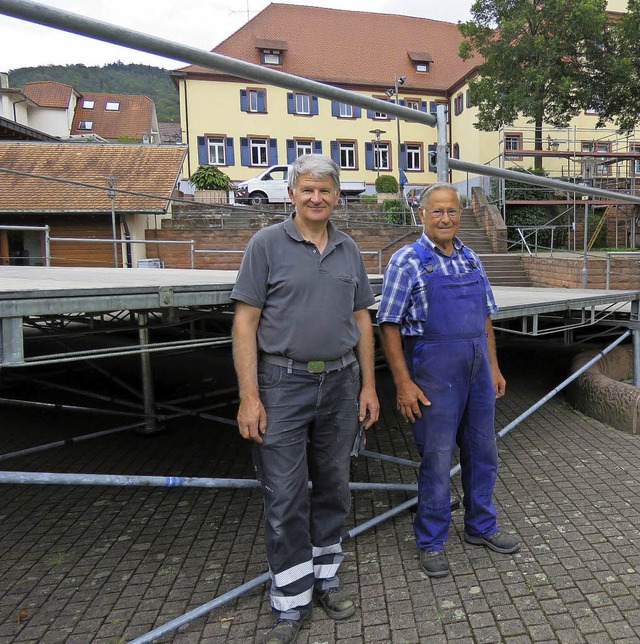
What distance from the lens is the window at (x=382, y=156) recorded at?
37.1m

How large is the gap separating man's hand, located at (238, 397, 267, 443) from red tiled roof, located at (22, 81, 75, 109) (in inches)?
2374

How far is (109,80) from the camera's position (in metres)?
96.1

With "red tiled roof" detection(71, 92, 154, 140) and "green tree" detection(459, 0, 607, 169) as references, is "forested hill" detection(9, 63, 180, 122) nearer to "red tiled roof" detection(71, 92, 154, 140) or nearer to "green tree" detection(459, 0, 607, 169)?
"red tiled roof" detection(71, 92, 154, 140)

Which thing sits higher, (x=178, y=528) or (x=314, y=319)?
(x=314, y=319)

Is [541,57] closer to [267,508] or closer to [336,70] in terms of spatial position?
[336,70]

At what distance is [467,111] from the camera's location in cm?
3566

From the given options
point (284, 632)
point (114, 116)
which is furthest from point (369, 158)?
point (114, 116)

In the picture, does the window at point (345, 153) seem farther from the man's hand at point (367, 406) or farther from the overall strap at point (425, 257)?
the man's hand at point (367, 406)

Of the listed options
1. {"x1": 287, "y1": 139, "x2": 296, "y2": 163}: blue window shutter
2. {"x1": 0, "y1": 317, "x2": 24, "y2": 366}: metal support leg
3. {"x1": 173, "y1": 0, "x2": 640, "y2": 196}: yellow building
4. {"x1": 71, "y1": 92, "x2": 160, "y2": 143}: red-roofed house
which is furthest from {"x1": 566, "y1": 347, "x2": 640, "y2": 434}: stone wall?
{"x1": 71, "y1": 92, "x2": 160, "y2": 143}: red-roofed house

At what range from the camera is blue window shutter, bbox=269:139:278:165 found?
3616cm

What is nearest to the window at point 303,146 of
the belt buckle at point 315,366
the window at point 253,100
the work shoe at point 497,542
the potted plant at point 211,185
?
the window at point 253,100

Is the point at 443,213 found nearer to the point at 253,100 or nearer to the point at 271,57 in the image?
the point at 253,100

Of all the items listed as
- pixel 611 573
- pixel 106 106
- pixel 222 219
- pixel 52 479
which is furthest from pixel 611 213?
pixel 106 106

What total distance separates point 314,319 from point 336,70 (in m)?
41.3
